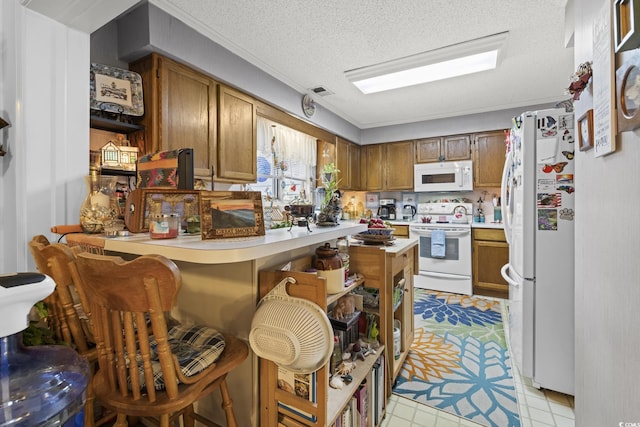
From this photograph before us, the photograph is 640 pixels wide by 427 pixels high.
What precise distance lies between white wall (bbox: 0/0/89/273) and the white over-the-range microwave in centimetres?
416

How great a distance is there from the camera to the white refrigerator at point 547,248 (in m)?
1.80

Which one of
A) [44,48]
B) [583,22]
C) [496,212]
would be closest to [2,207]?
[44,48]

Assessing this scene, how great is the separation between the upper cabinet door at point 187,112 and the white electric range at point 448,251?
113 inches

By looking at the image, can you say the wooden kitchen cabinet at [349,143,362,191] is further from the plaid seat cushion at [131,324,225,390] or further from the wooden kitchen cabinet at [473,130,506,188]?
the plaid seat cushion at [131,324,225,390]

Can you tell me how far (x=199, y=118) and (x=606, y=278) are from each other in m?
2.50

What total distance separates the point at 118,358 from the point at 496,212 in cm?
457

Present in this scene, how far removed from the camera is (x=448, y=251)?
156 inches

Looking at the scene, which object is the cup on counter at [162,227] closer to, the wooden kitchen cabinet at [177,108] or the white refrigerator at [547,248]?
the wooden kitchen cabinet at [177,108]

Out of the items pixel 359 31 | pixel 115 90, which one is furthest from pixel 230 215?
pixel 359 31

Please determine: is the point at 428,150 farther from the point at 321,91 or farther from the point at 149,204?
the point at 149,204

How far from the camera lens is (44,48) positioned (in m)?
1.28

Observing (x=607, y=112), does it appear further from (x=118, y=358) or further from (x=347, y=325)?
(x=118, y=358)

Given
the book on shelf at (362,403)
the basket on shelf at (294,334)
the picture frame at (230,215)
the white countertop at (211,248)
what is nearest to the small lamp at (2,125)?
the white countertop at (211,248)

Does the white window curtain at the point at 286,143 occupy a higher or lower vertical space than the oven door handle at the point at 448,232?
higher
